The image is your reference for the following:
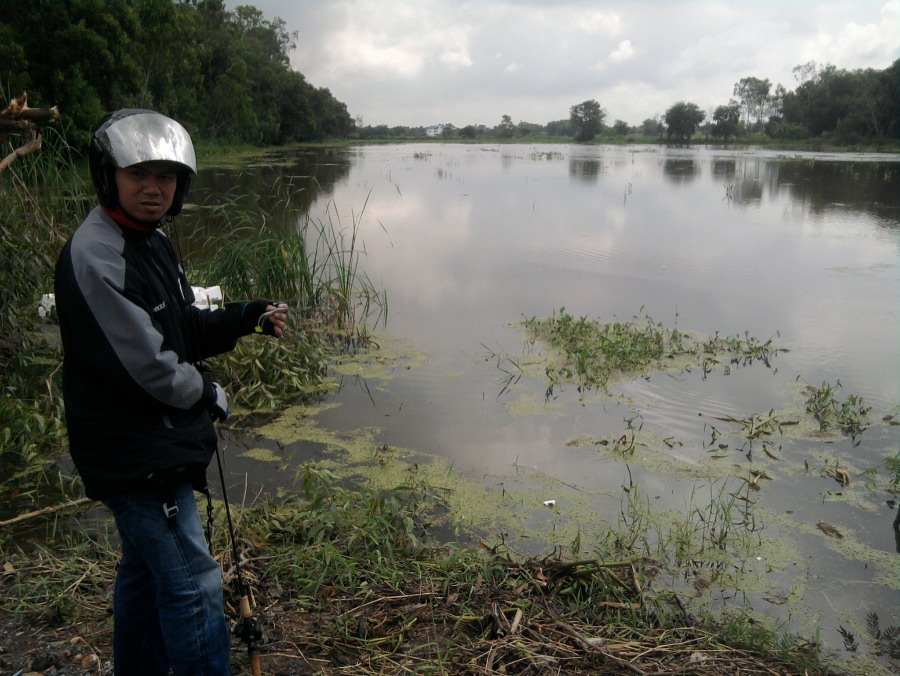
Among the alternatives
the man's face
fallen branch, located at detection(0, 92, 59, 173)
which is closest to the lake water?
fallen branch, located at detection(0, 92, 59, 173)

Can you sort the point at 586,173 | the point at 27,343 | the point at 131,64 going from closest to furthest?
the point at 27,343
the point at 131,64
the point at 586,173

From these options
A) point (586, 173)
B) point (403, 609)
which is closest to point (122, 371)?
point (403, 609)

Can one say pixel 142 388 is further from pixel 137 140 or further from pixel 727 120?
pixel 727 120

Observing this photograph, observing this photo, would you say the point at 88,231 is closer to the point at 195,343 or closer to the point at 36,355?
the point at 195,343

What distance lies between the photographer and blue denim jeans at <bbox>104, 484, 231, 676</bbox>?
1427 mm

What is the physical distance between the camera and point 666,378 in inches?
184

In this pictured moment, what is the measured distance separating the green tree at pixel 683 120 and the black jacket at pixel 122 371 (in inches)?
2421

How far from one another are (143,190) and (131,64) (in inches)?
689

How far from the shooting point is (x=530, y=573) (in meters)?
2.36

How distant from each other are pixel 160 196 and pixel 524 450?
2.58 meters

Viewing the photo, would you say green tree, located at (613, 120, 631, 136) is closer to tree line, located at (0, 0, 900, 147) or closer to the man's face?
tree line, located at (0, 0, 900, 147)

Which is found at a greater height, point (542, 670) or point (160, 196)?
point (160, 196)

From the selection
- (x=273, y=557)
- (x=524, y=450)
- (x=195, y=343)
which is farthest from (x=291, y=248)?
(x=195, y=343)

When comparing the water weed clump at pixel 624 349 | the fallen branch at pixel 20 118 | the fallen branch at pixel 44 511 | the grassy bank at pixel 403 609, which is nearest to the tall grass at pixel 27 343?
the fallen branch at pixel 44 511
